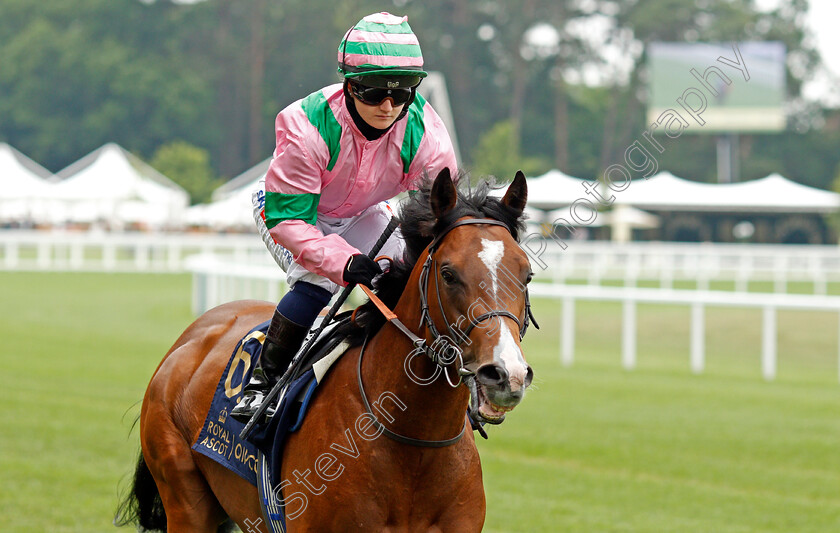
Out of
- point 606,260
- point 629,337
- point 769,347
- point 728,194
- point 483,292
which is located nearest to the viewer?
point 483,292

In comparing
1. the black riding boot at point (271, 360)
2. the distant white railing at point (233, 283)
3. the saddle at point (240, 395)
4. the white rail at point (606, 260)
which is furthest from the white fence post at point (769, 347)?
the white rail at point (606, 260)

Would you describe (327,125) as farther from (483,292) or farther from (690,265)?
(690,265)

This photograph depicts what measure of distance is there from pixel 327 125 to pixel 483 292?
3.05 ft

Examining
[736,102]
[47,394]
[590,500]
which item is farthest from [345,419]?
[736,102]

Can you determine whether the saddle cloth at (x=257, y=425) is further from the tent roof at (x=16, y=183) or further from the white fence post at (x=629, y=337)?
the tent roof at (x=16, y=183)

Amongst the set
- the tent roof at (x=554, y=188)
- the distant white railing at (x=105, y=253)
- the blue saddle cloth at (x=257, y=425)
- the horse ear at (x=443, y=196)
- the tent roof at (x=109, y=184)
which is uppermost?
the horse ear at (x=443, y=196)

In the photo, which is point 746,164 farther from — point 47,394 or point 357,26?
point 357,26

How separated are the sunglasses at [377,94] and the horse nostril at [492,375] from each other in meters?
1.06

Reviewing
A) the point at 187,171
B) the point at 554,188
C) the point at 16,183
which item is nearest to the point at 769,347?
the point at 554,188

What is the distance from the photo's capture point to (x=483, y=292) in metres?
2.72

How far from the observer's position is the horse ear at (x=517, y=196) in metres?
2.97

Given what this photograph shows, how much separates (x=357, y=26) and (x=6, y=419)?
6.31 m

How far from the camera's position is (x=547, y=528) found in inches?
Answer: 222

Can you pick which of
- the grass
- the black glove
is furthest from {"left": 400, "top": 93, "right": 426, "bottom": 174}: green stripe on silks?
the grass
